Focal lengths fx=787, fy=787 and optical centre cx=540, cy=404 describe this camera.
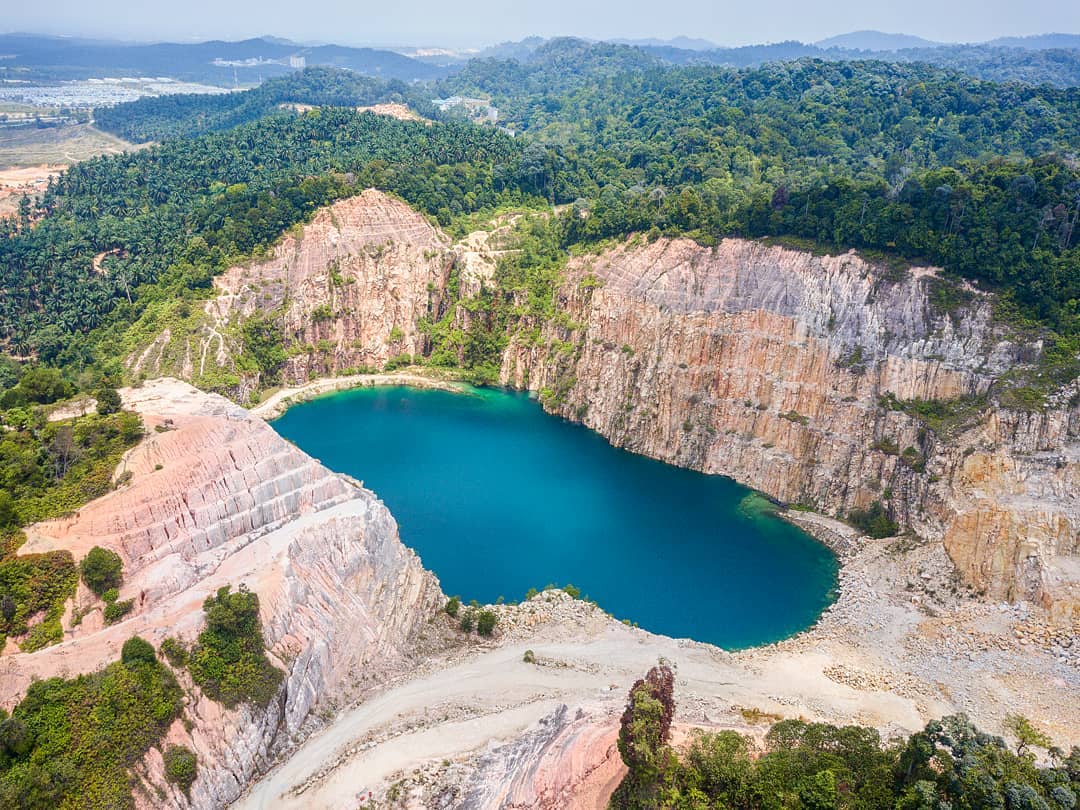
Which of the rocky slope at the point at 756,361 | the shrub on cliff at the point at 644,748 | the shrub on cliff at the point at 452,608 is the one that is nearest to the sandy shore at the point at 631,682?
the shrub on cliff at the point at 644,748

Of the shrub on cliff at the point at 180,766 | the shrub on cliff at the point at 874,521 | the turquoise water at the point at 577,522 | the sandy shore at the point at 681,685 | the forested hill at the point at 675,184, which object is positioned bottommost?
the turquoise water at the point at 577,522

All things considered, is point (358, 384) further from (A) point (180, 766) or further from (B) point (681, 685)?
(A) point (180, 766)

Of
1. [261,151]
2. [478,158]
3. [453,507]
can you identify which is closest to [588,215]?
[478,158]

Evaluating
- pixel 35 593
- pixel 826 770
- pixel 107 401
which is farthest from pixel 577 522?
pixel 35 593

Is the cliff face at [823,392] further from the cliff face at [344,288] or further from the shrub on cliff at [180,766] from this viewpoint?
the shrub on cliff at [180,766]

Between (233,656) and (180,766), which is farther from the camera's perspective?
(233,656)

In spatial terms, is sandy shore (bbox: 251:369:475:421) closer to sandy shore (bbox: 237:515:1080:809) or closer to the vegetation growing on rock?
sandy shore (bbox: 237:515:1080:809)

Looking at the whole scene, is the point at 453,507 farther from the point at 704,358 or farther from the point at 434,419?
the point at 704,358
